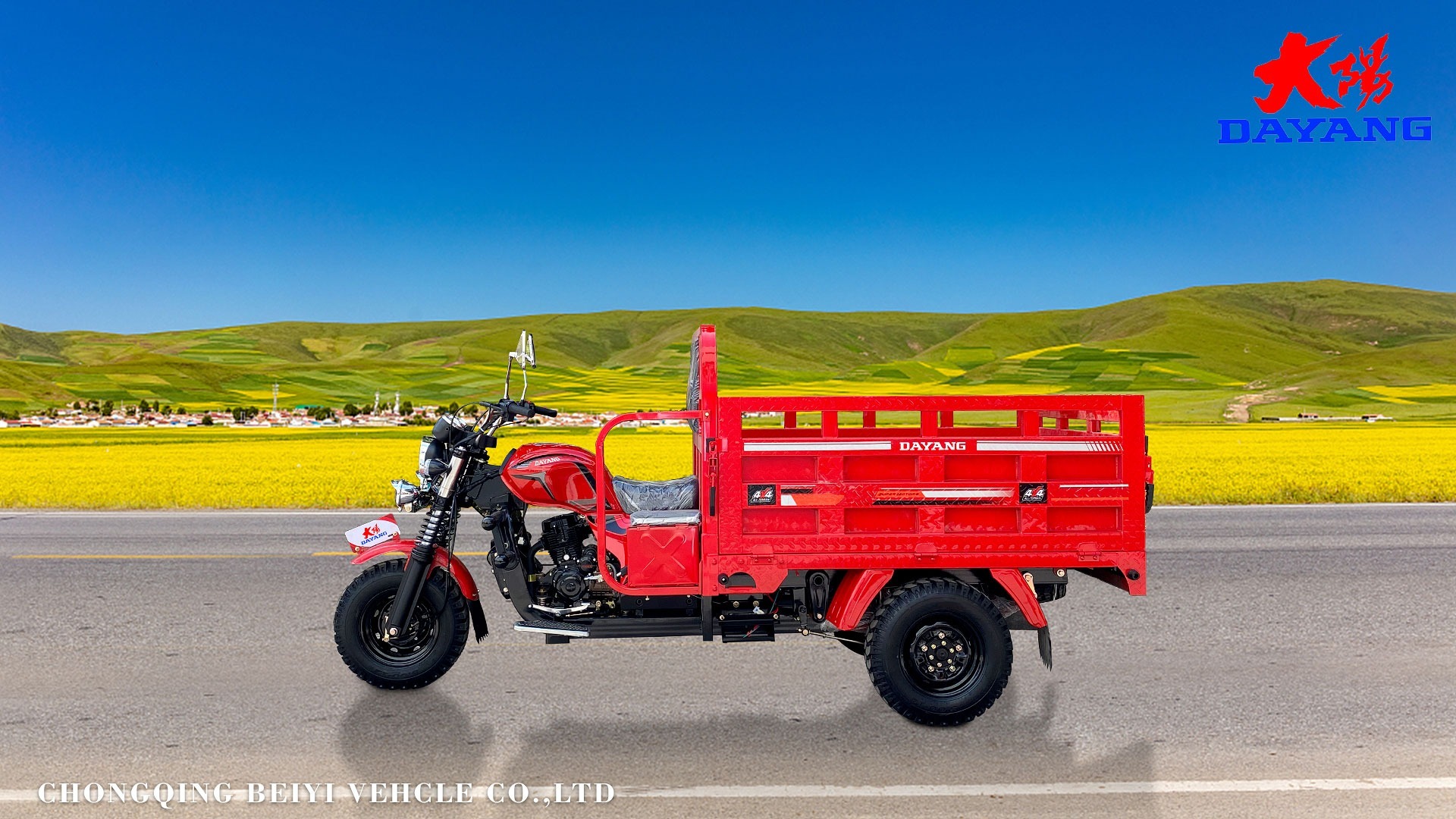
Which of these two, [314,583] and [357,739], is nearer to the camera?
[357,739]

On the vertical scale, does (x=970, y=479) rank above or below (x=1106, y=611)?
above

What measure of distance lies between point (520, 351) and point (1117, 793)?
3.33 metres

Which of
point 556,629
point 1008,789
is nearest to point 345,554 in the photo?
point 556,629

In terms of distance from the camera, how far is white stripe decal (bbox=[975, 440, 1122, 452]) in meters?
4.43

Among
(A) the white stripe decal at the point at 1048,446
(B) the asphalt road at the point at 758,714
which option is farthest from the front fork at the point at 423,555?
(A) the white stripe decal at the point at 1048,446

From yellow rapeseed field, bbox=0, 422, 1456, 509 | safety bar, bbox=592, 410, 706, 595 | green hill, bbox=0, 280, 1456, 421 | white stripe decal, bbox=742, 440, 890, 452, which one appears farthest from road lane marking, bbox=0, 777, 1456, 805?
green hill, bbox=0, 280, 1456, 421

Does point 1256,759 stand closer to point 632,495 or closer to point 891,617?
point 891,617

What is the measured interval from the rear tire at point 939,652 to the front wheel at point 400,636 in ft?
7.23

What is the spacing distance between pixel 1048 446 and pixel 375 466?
20592 millimetres

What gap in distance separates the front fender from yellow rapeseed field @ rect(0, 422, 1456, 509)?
5.85m

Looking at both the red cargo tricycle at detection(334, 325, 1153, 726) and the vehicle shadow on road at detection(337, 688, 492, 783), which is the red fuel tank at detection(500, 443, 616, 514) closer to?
the red cargo tricycle at detection(334, 325, 1153, 726)

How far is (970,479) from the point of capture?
14.7 feet

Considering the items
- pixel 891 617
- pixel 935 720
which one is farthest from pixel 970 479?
pixel 935 720

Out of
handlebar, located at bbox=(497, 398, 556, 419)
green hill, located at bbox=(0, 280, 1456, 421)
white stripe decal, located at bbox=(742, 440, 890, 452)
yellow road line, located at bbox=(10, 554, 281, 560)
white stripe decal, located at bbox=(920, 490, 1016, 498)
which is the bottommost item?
yellow road line, located at bbox=(10, 554, 281, 560)
